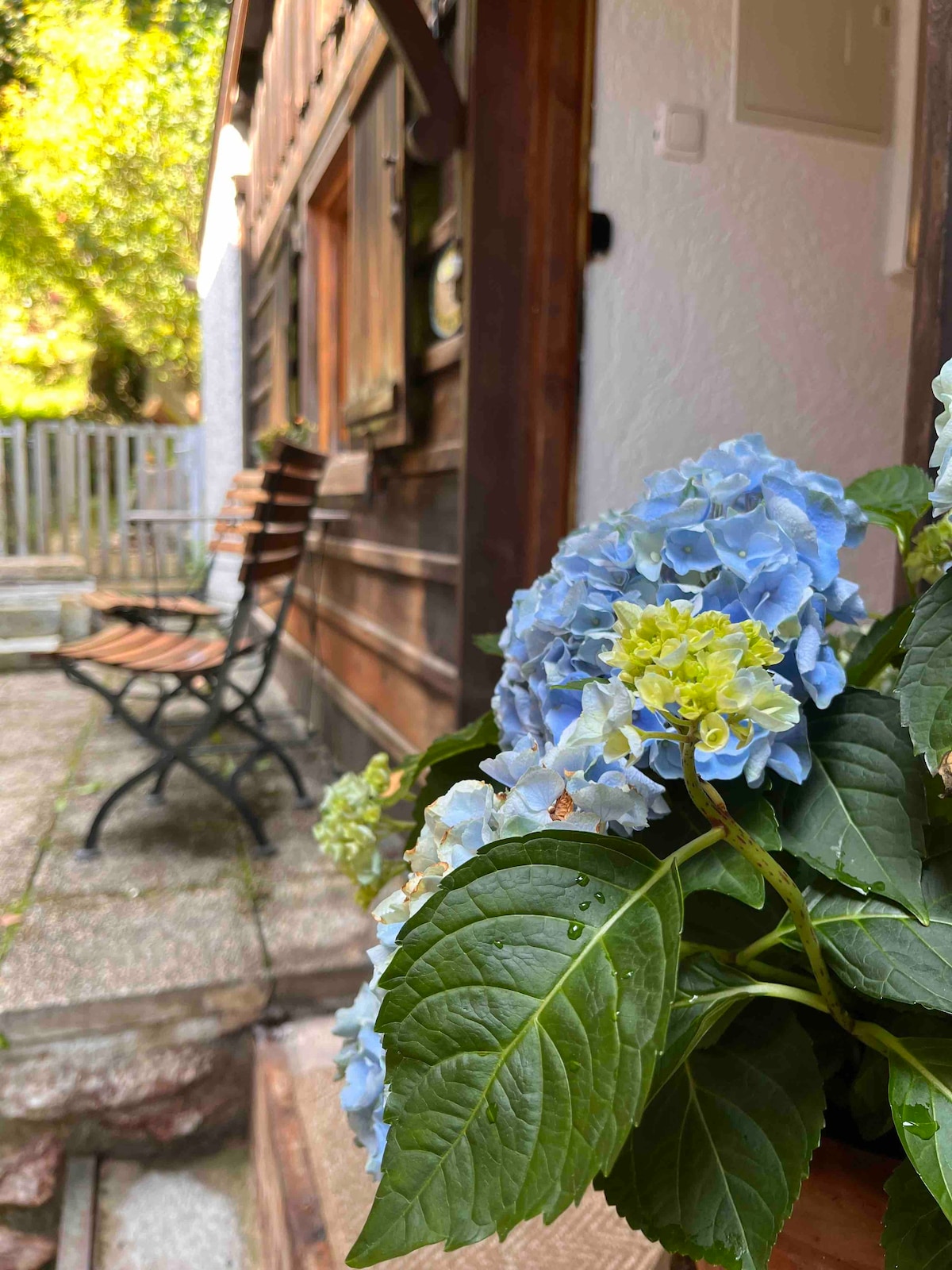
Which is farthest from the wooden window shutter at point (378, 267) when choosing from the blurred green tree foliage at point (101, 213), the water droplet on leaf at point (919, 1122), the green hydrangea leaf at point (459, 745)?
the blurred green tree foliage at point (101, 213)

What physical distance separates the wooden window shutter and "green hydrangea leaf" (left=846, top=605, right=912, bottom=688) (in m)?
1.53

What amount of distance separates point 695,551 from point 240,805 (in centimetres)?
206

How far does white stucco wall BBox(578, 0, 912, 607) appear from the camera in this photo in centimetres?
162

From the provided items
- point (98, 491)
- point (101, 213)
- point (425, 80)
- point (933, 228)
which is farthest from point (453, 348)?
point (101, 213)

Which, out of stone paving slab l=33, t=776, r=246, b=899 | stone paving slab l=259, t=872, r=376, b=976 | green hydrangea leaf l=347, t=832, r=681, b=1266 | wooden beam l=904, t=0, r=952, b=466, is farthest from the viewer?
stone paving slab l=33, t=776, r=246, b=899

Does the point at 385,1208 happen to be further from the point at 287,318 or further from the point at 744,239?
the point at 287,318

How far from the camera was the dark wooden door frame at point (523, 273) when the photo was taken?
1.61 metres

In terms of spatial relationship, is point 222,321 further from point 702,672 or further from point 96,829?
point 702,672

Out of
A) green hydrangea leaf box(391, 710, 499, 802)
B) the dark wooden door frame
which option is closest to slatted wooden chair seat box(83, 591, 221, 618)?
the dark wooden door frame

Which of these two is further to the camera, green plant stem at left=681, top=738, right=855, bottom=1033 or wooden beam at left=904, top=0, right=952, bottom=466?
wooden beam at left=904, top=0, right=952, bottom=466

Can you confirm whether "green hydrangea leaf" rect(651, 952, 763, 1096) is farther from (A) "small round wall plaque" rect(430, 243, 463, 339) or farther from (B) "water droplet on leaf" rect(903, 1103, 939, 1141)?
(A) "small round wall plaque" rect(430, 243, 463, 339)

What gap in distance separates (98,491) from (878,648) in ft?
28.9

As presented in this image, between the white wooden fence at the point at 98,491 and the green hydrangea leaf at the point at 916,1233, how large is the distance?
788cm

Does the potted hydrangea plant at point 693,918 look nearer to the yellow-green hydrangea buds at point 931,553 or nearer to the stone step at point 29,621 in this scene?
the yellow-green hydrangea buds at point 931,553
